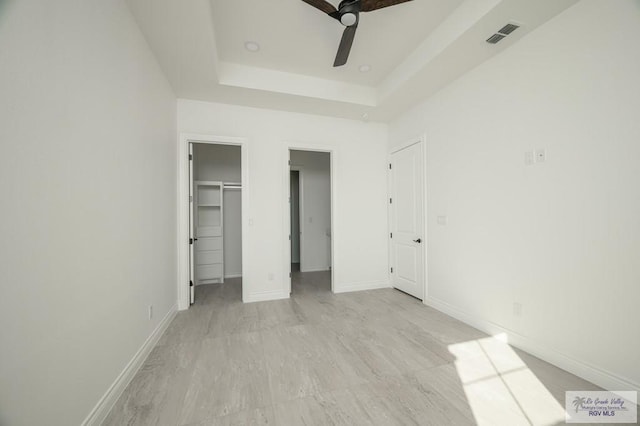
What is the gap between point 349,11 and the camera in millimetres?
1886

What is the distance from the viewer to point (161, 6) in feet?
6.09

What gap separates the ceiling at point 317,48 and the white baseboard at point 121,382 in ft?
9.17

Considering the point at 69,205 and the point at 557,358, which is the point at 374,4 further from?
the point at 557,358

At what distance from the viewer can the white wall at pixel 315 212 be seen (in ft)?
17.6

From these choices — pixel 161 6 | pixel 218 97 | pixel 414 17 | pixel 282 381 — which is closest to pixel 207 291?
pixel 282 381

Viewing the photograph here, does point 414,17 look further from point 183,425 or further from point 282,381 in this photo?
point 183,425

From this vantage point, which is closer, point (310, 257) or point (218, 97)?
point (218, 97)

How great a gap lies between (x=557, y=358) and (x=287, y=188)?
337 cm

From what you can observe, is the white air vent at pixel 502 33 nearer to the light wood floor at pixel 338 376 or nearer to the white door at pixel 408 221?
the white door at pixel 408 221

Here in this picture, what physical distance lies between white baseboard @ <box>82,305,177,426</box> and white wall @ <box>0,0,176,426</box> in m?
0.05

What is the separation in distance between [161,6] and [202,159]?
2.95 meters

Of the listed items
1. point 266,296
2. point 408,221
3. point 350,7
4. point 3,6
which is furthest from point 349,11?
point 266,296

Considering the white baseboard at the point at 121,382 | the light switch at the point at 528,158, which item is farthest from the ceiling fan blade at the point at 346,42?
the white baseboard at the point at 121,382

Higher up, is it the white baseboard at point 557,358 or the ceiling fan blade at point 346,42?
the ceiling fan blade at point 346,42
